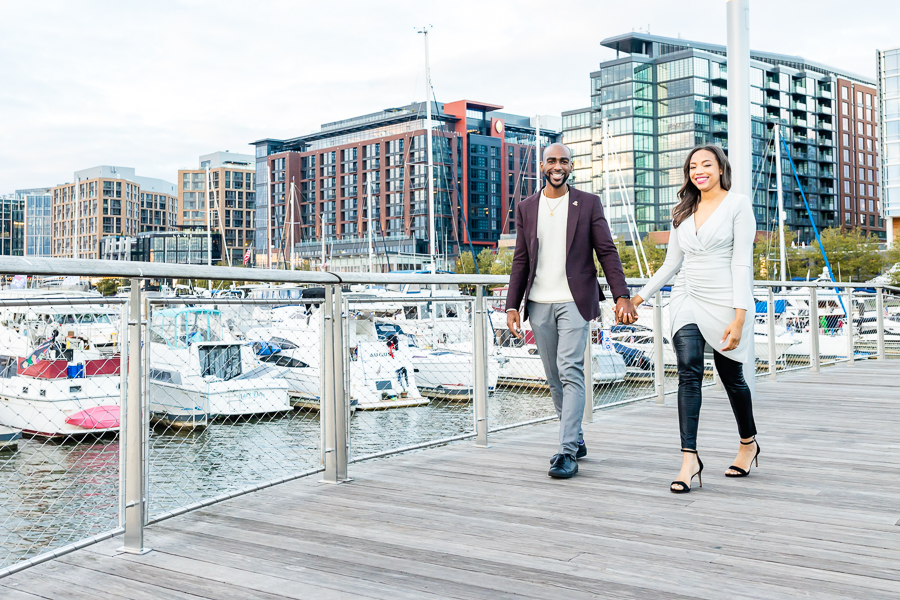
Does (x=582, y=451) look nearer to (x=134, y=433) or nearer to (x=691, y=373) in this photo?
(x=691, y=373)

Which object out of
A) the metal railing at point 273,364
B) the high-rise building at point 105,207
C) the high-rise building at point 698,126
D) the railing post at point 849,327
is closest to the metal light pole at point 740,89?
the metal railing at point 273,364

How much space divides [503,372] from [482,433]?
153 inches

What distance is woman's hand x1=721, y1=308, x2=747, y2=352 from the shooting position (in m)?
3.82

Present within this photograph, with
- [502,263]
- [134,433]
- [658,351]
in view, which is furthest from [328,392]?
[502,263]

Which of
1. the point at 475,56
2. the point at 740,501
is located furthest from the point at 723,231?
the point at 475,56

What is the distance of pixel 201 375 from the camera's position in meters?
4.48

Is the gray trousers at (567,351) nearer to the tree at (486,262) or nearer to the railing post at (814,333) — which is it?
the railing post at (814,333)

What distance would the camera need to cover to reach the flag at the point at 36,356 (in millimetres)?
4102

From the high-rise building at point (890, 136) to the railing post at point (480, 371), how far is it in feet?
195

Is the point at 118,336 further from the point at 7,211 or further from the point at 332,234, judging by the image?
the point at 7,211

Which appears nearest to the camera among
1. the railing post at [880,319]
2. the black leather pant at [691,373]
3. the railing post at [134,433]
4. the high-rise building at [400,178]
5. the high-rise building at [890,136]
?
the railing post at [134,433]

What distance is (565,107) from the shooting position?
8925 centimetres

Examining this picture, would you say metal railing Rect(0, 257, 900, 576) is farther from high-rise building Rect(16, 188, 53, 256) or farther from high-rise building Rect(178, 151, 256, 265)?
high-rise building Rect(16, 188, 53, 256)

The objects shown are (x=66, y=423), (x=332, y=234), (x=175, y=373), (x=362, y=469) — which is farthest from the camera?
(x=332, y=234)
